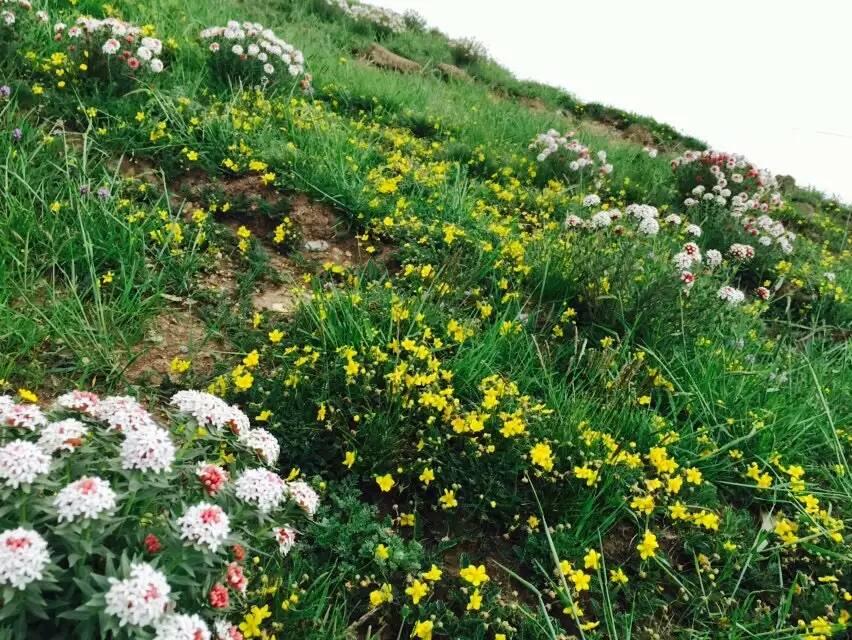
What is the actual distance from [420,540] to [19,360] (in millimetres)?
2132

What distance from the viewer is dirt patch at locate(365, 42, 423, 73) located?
32.1 ft

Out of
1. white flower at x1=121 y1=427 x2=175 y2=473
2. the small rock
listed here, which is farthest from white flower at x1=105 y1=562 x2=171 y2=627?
the small rock

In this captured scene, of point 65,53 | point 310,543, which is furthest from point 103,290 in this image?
point 65,53

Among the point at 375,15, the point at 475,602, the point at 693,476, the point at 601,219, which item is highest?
the point at 375,15

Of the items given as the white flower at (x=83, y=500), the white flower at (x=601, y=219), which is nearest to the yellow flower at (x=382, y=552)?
the white flower at (x=83, y=500)

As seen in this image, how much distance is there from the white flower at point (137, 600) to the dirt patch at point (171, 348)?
1.80 m

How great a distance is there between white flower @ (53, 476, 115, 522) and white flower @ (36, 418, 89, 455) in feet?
0.64

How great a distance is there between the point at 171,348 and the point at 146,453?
1762 millimetres

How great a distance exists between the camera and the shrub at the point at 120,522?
142 cm

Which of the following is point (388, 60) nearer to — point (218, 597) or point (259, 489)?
point (259, 489)

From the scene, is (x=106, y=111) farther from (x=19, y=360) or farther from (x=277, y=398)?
(x=277, y=398)

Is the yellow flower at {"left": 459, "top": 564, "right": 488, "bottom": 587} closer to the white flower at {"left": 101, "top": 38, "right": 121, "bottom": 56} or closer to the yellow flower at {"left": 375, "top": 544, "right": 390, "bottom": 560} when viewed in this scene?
the yellow flower at {"left": 375, "top": 544, "right": 390, "bottom": 560}

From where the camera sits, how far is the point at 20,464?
1.53 metres

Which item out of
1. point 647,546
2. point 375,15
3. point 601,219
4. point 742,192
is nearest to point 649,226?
point 601,219
